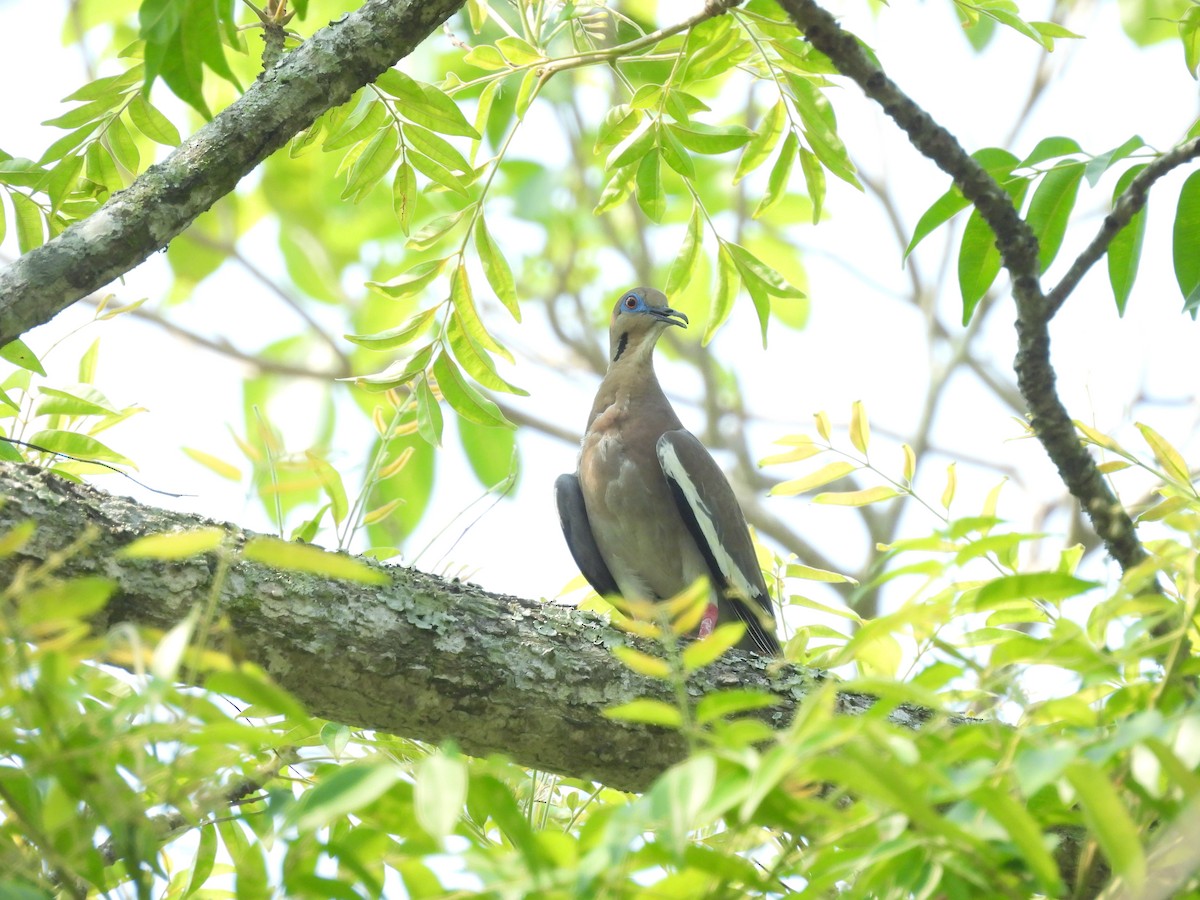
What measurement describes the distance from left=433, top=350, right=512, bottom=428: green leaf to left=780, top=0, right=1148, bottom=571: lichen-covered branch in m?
1.44

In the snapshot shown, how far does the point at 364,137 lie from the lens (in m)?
3.27

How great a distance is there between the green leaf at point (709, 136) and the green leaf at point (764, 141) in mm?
248

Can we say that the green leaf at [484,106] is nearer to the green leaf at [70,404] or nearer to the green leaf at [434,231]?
the green leaf at [434,231]

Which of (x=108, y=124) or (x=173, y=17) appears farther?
(x=108, y=124)

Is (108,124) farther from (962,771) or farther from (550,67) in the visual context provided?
(962,771)

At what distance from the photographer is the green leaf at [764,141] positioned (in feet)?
11.1

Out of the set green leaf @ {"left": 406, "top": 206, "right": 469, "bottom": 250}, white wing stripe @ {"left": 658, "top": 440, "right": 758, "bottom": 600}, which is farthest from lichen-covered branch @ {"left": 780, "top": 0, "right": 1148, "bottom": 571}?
white wing stripe @ {"left": 658, "top": 440, "right": 758, "bottom": 600}

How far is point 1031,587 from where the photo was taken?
1.39m

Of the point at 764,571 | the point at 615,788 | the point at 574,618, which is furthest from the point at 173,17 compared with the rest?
the point at 764,571

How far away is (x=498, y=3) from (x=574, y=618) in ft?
10.8

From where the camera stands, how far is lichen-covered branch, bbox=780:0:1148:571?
231cm

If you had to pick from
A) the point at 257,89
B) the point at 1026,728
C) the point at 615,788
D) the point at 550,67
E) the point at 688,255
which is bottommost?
the point at 615,788

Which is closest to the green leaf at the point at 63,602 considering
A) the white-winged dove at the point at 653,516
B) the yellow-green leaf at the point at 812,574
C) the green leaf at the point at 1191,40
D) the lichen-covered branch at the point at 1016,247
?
the lichen-covered branch at the point at 1016,247

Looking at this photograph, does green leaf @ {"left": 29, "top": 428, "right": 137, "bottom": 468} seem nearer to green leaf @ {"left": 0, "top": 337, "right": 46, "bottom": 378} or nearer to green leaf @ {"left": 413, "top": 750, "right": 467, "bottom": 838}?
green leaf @ {"left": 0, "top": 337, "right": 46, "bottom": 378}
